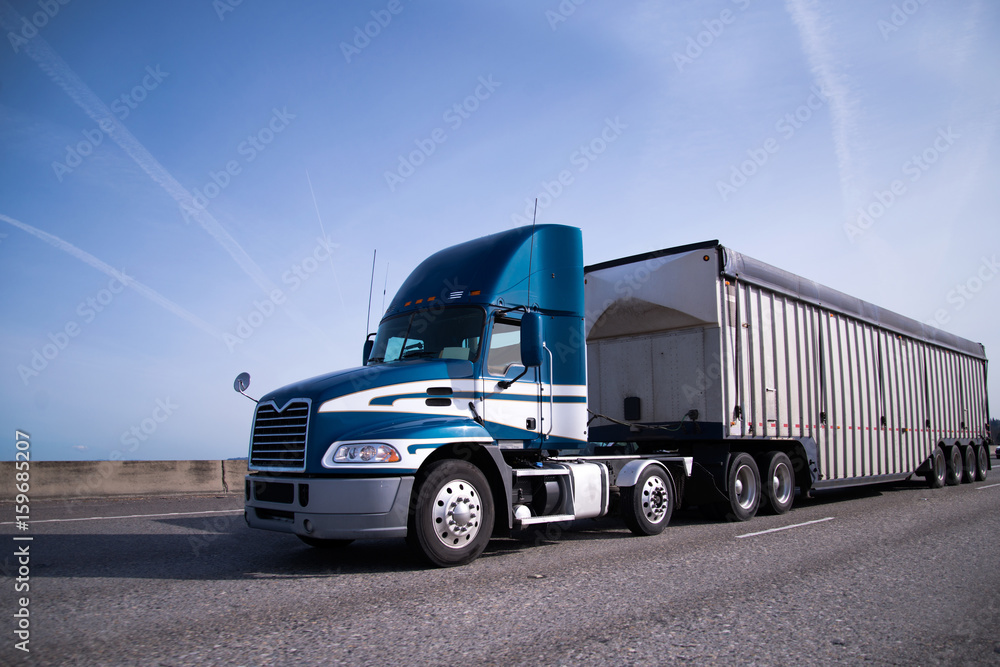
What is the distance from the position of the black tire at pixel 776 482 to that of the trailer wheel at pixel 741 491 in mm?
340

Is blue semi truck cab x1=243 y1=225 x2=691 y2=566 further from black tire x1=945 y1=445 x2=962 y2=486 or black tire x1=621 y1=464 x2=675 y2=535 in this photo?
black tire x1=945 y1=445 x2=962 y2=486

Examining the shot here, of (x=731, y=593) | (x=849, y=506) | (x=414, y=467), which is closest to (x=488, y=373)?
(x=414, y=467)

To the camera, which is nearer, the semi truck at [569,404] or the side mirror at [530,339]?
the semi truck at [569,404]

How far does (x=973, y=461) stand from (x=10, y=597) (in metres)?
20.9

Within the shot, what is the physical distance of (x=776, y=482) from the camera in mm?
11008

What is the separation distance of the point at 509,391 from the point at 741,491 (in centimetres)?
496

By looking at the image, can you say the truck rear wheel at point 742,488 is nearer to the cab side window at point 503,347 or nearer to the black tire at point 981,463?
the cab side window at point 503,347

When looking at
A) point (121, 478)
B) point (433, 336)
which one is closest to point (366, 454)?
point (433, 336)

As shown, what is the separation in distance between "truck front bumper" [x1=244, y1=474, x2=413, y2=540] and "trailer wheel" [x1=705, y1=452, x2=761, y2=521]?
5647 millimetres

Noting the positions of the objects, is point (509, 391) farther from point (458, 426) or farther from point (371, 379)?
point (371, 379)

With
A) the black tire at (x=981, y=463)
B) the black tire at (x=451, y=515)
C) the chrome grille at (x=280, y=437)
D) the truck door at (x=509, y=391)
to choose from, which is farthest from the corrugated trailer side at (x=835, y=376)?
the chrome grille at (x=280, y=437)

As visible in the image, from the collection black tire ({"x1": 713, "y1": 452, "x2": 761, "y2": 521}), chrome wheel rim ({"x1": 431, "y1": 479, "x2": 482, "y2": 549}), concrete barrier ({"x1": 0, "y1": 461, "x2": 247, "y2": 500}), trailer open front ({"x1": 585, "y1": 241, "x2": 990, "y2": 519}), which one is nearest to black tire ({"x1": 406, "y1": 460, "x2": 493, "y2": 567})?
chrome wheel rim ({"x1": 431, "y1": 479, "x2": 482, "y2": 549})

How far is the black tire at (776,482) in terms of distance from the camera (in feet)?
35.3

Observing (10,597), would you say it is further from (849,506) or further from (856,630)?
(849,506)
